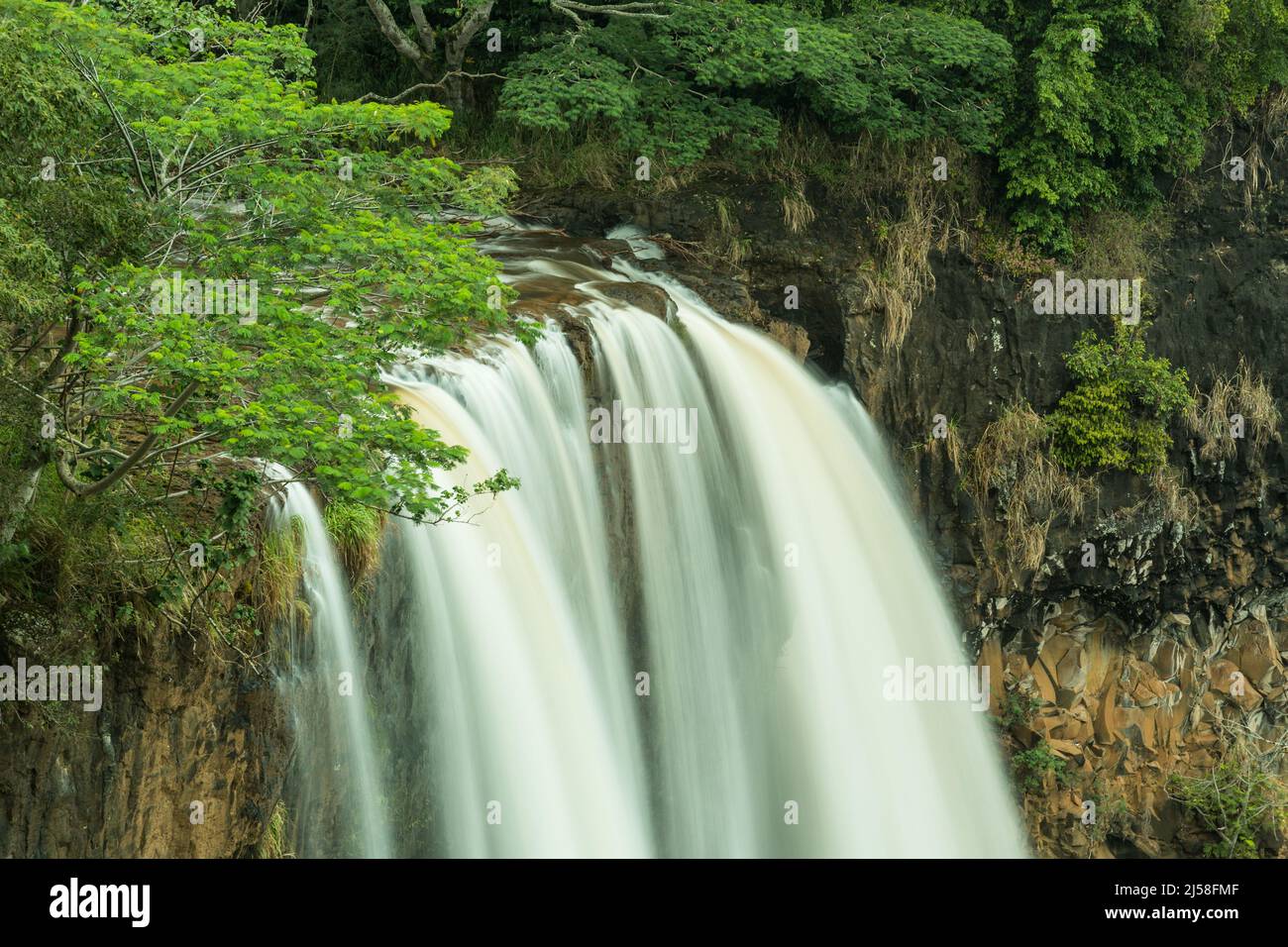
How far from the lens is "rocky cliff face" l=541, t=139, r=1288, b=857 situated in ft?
61.3

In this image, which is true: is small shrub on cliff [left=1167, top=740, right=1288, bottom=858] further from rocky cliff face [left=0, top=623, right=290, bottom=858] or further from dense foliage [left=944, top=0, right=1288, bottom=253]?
rocky cliff face [left=0, top=623, right=290, bottom=858]

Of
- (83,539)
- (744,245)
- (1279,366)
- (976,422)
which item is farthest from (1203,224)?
(83,539)

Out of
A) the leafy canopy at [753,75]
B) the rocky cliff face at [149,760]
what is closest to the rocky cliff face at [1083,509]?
the leafy canopy at [753,75]

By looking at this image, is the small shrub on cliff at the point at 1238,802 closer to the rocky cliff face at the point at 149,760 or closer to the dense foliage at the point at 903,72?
the dense foliage at the point at 903,72

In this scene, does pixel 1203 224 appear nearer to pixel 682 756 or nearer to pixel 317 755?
pixel 682 756

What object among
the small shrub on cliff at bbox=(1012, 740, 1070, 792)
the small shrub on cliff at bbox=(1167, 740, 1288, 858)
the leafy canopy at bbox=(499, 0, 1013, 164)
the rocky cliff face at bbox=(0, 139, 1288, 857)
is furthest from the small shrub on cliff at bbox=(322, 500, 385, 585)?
the small shrub on cliff at bbox=(1167, 740, 1288, 858)

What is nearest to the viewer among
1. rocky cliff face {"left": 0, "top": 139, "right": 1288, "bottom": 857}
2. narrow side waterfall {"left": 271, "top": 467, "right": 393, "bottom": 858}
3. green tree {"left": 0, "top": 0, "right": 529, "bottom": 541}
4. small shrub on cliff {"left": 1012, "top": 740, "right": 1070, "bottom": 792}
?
green tree {"left": 0, "top": 0, "right": 529, "bottom": 541}

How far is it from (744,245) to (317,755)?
1000 centimetres

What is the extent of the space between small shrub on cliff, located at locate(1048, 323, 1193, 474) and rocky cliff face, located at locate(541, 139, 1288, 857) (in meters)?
0.26

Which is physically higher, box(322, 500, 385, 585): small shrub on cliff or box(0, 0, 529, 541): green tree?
box(0, 0, 529, 541): green tree

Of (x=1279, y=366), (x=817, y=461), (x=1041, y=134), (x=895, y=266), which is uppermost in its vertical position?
(x=1041, y=134)

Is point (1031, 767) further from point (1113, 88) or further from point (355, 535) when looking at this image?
point (355, 535)

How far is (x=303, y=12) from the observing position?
21328 millimetres

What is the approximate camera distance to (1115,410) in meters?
19.3
